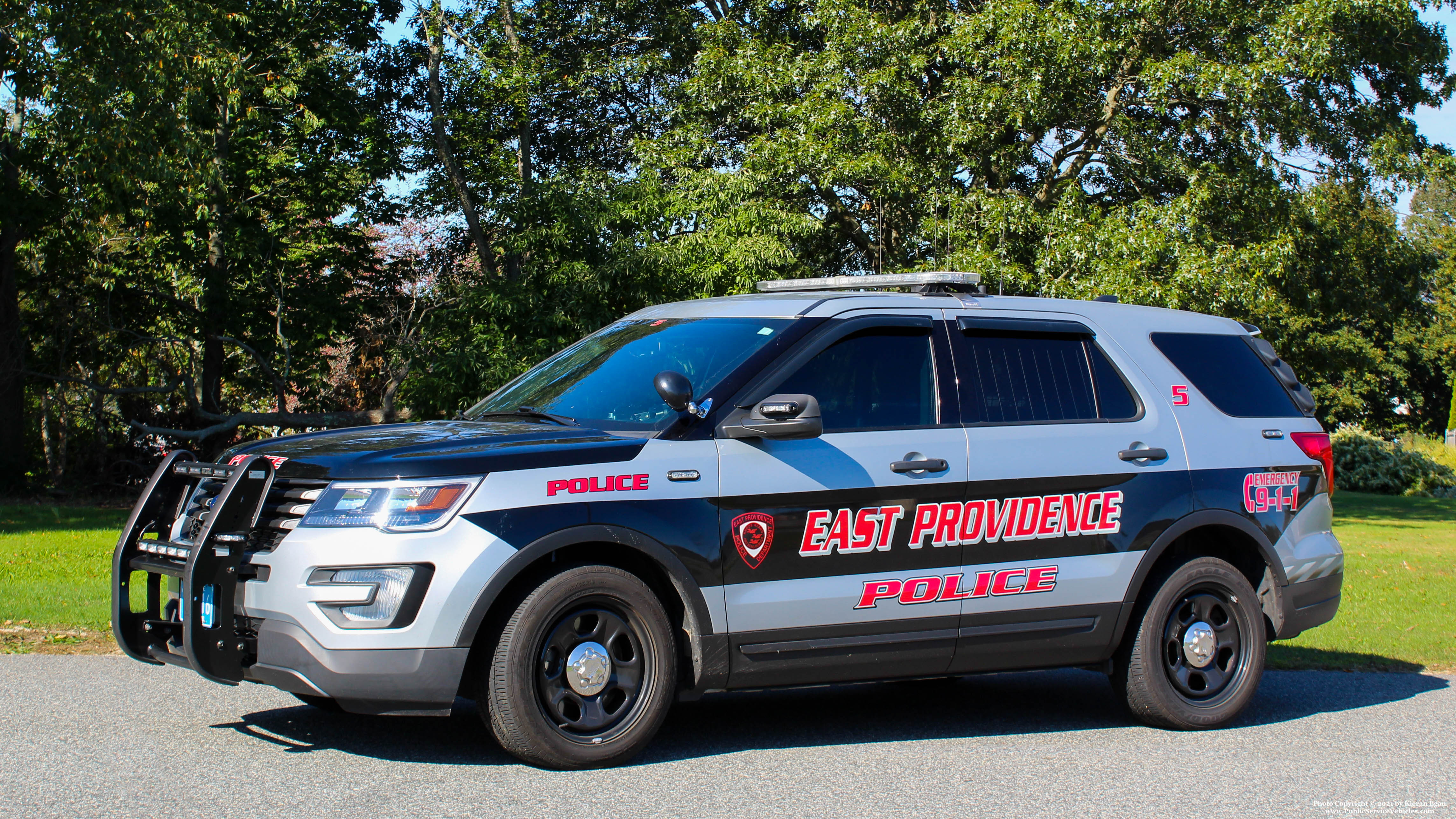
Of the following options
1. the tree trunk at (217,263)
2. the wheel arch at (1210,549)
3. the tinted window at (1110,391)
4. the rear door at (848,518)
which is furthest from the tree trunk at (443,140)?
the rear door at (848,518)

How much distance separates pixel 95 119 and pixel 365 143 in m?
6.80

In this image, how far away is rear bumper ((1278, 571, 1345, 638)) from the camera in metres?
6.78

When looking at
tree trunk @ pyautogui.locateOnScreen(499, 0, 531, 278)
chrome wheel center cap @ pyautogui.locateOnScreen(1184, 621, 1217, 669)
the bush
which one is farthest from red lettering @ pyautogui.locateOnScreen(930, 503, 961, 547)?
the bush

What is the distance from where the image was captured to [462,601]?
16.1 ft

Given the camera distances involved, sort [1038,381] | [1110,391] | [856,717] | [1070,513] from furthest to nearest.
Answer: [856,717]
[1110,391]
[1038,381]
[1070,513]

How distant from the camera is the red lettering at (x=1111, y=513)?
20.3ft

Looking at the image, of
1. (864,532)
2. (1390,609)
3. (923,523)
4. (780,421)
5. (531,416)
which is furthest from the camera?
(1390,609)

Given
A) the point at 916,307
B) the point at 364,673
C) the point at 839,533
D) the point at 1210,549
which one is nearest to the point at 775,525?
the point at 839,533

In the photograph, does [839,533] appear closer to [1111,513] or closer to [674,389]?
[674,389]

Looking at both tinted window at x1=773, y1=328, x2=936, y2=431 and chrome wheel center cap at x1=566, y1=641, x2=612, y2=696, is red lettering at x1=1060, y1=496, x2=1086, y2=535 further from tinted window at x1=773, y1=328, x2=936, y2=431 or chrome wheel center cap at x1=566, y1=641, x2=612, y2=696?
chrome wheel center cap at x1=566, y1=641, x2=612, y2=696

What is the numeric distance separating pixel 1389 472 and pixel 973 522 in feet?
108

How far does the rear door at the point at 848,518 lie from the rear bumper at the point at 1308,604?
2.06 meters

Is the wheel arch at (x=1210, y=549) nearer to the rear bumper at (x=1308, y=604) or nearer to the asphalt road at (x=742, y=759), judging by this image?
the rear bumper at (x=1308, y=604)

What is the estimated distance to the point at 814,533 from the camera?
5.54 m
